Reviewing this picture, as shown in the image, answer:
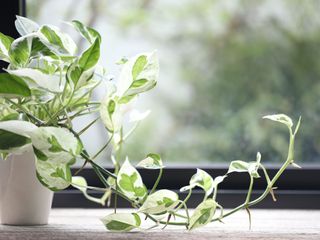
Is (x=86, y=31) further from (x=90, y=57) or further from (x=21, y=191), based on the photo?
(x=21, y=191)

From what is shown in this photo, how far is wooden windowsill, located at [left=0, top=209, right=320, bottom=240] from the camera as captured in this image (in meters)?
0.71

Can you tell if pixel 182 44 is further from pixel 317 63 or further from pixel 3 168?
pixel 3 168

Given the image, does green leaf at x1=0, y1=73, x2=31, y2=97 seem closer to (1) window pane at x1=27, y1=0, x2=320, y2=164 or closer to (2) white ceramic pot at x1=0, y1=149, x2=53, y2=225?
(2) white ceramic pot at x1=0, y1=149, x2=53, y2=225

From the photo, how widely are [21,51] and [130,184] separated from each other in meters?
0.22

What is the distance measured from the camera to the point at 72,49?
76 centimetres

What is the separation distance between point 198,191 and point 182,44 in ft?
1.79

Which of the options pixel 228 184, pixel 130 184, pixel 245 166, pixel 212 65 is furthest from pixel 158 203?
pixel 212 65

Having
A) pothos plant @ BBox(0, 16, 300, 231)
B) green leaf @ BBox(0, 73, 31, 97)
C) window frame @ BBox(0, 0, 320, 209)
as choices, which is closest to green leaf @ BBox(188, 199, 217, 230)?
pothos plant @ BBox(0, 16, 300, 231)

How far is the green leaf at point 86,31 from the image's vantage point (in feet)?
2.49

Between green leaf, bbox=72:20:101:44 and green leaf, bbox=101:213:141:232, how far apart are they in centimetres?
23

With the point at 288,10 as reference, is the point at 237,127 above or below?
below

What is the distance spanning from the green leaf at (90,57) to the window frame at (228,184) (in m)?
0.45

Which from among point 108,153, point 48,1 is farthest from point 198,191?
point 48,1

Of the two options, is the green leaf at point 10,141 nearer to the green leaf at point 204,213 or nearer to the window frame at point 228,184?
the green leaf at point 204,213
